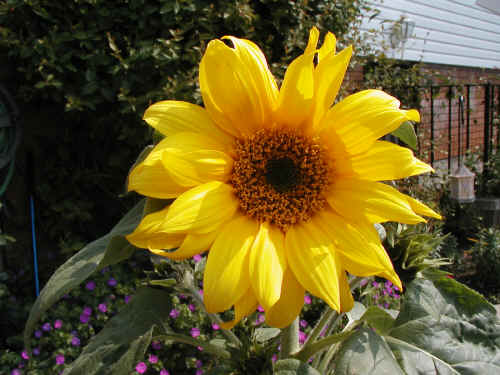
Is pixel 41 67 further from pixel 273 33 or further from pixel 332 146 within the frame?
pixel 332 146

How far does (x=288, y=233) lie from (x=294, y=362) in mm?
205

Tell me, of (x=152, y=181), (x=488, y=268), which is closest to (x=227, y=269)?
(x=152, y=181)

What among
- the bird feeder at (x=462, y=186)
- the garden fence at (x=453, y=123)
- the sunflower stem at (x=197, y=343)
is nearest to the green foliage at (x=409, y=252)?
the sunflower stem at (x=197, y=343)

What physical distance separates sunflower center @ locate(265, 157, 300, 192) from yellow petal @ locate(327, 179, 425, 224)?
0.08 metres

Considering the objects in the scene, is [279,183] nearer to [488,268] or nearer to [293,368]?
[293,368]

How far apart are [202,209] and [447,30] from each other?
8.86 m

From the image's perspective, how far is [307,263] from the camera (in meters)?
0.62

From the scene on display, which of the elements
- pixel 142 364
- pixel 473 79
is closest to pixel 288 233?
pixel 142 364

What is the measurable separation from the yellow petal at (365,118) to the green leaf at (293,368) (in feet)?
1.12

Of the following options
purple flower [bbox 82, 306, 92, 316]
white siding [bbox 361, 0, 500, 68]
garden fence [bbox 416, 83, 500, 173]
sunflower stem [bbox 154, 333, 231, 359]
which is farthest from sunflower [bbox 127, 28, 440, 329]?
white siding [bbox 361, 0, 500, 68]

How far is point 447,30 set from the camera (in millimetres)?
8078

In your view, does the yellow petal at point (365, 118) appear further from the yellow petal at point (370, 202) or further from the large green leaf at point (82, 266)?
the large green leaf at point (82, 266)

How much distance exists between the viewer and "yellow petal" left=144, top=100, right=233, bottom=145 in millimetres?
642

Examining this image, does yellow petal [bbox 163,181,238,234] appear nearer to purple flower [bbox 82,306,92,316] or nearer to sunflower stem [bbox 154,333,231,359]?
sunflower stem [bbox 154,333,231,359]
